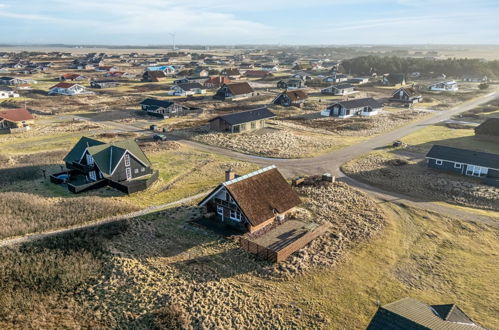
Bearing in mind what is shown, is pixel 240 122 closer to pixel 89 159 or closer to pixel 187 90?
pixel 89 159

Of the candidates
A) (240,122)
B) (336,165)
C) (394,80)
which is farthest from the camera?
(394,80)

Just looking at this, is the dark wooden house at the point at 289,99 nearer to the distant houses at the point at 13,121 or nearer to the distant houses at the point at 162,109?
the distant houses at the point at 162,109

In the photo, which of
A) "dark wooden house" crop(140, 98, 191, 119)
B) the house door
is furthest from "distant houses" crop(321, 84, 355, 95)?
the house door

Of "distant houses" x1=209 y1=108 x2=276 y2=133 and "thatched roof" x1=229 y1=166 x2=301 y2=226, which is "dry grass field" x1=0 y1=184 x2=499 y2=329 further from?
"distant houses" x1=209 y1=108 x2=276 y2=133

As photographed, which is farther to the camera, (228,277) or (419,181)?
(419,181)

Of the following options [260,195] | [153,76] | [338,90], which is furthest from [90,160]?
[153,76]

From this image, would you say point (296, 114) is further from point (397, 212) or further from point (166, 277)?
point (166, 277)

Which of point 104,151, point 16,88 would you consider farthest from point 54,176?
point 16,88
